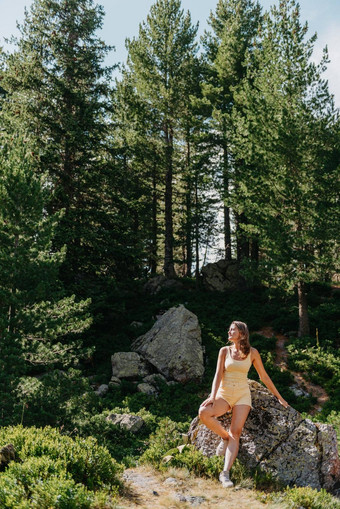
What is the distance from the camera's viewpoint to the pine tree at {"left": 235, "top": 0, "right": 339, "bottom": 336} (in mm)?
14094

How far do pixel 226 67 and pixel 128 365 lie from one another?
1852 centimetres

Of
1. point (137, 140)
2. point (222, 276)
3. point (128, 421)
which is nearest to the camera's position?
point (128, 421)

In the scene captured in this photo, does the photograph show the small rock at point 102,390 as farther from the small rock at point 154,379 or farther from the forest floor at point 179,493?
the forest floor at point 179,493

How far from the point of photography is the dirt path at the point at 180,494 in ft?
14.5

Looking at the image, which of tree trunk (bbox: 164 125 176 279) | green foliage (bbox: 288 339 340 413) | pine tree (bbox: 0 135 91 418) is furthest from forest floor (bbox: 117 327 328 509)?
tree trunk (bbox: 164 125 176 279)

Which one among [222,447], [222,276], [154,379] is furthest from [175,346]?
[222,276]

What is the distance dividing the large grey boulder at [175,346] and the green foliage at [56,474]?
7831mm

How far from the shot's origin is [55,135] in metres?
16.1

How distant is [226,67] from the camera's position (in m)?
21.7

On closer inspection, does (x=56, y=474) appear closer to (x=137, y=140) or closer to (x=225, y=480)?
(x=225, y=480)

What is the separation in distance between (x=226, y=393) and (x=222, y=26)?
2713cm

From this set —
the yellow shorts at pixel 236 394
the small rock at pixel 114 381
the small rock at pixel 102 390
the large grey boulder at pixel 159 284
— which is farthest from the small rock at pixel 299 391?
the large grey boulder at pixel 159 284

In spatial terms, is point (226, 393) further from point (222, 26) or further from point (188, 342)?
point (222, 26)

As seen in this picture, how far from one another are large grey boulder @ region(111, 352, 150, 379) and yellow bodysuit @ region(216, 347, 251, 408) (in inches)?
350
